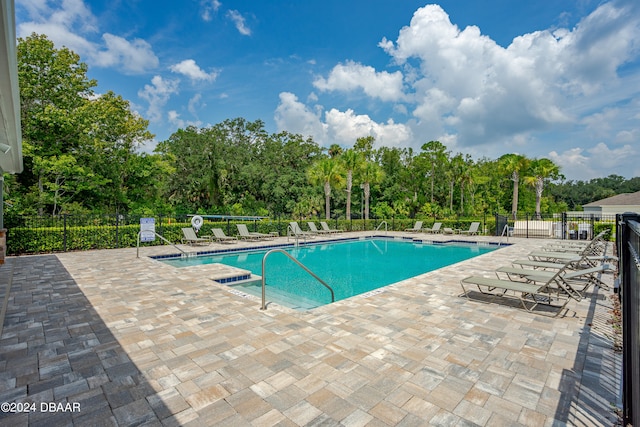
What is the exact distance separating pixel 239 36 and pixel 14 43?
611 inches

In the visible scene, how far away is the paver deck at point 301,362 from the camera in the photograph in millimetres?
2465

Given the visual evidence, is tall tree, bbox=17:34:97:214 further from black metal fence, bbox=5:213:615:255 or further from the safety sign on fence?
the safety sign on fence

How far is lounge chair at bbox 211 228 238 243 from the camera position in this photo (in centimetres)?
1466

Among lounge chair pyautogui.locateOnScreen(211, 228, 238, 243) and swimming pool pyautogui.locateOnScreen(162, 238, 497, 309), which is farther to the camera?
lounge chair pyautogui.locateOnScreen(211, 228, 238, 243)

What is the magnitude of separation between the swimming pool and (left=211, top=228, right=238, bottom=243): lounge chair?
7.30 feet

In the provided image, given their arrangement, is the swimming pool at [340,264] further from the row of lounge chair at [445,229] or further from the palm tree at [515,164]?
the palm tree at [515,164]

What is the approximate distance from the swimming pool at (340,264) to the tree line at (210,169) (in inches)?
303

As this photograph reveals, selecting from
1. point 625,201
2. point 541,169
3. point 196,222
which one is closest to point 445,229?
point 541,169

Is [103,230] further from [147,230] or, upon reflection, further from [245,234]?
[245,234]

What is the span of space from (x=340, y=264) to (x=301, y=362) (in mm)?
8227

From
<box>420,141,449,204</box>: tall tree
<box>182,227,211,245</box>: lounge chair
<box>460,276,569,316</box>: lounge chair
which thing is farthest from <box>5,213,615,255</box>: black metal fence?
<box>420,141,449,204</box>: tall tree

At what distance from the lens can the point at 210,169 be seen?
86.7 feet

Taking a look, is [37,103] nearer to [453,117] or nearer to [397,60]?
[397,60]

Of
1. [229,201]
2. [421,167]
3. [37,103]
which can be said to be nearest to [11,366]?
[37,103]
